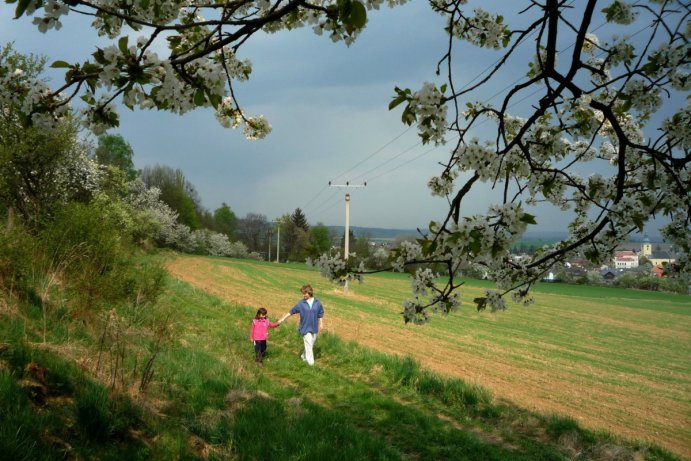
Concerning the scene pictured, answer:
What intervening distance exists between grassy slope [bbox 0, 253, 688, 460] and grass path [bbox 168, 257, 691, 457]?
340 mm

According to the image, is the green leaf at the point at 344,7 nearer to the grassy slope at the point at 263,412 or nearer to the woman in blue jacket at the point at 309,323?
the grassy slope at the point at 263,412

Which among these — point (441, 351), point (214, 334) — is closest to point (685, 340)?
point (441, 351)

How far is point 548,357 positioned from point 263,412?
573 inches

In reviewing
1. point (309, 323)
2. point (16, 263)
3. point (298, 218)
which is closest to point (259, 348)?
point (309, 323)

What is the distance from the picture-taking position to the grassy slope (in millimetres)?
3971

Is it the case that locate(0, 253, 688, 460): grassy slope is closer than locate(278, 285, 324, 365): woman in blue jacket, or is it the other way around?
locate(0, 253, 688, 460): grassy slope

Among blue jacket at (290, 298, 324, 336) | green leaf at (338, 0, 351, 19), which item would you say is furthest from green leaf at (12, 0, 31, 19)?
blue jacket at (290, 298, 324, 336)

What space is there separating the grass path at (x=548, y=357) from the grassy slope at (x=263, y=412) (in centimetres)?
34

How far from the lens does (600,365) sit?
16938mm

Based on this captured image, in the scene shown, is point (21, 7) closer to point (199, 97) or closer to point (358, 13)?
Answer: point (199, 97)

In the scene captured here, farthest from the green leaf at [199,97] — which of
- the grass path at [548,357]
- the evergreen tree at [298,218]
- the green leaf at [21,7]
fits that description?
the evergreen tree at [298,218]

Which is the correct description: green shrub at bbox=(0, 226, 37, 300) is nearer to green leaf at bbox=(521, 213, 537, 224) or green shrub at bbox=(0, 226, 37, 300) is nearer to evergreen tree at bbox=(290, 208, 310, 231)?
green leaf at bbox=(521, 213, 537, 224)

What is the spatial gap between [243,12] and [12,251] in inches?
238

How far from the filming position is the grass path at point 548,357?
1001cm
